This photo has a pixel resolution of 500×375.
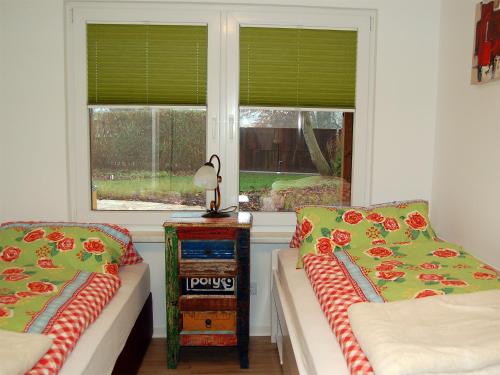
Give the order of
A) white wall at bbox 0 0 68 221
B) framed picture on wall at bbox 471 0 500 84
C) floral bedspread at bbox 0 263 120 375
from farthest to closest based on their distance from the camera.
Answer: white wall at bbox 0 0 68 221, framed picture on wall at bbox 471 0 500 84, floral bedspread at bbox 0 263 120 375

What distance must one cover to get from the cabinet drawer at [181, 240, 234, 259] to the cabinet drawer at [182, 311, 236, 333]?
0.32 meters

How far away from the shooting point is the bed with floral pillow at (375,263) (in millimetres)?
1751

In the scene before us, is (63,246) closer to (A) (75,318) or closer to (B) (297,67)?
(A) (75,318)

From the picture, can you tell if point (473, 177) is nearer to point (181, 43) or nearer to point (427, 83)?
point (427, 83)

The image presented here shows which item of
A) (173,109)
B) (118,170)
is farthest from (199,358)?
(173,109)

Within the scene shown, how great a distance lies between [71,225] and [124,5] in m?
1.36

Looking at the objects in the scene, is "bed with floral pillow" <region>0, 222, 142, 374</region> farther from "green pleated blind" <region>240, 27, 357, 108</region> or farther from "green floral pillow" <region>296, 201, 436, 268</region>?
"green pleated blind" <region>240, 27, 357, 108</region>

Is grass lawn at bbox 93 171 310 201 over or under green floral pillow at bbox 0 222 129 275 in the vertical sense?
over

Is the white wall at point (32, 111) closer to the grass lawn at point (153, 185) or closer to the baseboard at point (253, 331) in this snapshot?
the grass lawn at point (153, 185)

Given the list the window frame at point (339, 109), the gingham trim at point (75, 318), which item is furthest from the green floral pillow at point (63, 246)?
the window frame at point (339, 109)

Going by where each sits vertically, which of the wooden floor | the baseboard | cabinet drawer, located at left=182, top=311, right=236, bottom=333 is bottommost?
the wooden floor

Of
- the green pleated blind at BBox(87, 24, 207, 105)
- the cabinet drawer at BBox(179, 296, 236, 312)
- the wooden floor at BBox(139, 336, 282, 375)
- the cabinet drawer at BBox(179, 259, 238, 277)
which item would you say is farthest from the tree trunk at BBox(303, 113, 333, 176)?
the wooden floor at BBox(139, 336, 282, 375)

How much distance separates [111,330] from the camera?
1916 mm

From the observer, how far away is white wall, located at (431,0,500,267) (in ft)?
7.64
